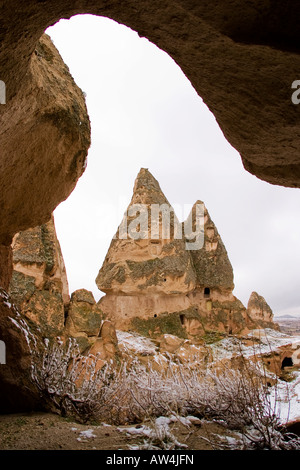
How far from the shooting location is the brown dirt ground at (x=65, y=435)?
7.11ft

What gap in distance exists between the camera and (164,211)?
15438 mm

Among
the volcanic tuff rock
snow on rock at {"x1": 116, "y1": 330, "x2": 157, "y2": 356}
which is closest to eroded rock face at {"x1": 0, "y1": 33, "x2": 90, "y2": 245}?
snow on rock at {"x1": 116, "y1": 330, "x2": 157, "y2": 356}

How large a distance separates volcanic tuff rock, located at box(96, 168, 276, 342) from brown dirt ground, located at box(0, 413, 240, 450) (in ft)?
35.3

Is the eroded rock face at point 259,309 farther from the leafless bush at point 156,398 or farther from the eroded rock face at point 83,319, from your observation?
the leafless bush at point 156,398

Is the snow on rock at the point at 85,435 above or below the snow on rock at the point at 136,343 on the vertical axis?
above

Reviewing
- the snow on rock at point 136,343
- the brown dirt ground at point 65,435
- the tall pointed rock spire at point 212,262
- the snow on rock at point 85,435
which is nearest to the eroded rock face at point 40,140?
the brown dirt ground at point 65,435

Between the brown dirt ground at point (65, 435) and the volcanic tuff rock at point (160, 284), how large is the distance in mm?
10764

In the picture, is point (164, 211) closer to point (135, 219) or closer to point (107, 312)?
point (135, 219)

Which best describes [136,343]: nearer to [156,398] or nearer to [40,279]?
[40,279]

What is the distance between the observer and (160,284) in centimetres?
1406

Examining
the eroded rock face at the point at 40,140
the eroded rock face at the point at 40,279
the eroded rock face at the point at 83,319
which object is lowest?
the eroded rock face at the point at 83,319

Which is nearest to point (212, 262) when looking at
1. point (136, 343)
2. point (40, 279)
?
point (136, 343)

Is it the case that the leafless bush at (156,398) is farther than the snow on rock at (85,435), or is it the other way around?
the leafless bush at (156,398)
